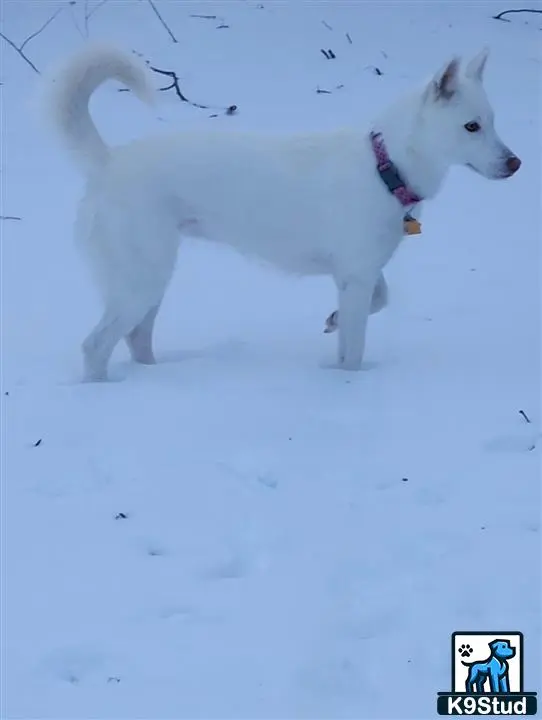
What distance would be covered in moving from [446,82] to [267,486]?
183cm

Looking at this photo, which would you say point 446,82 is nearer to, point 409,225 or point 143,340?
point 409,225

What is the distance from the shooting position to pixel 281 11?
11125 mm

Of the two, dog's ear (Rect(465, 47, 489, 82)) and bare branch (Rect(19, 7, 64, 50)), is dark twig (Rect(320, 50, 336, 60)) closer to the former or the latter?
bare branch (Rect(19, 7, 64, 50))

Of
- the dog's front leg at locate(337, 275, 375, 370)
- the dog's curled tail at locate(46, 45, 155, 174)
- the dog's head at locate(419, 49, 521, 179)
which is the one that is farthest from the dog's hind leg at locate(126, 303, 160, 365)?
the dog's head at locate(419, 49, 521, 179)

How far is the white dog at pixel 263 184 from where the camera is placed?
425 cm

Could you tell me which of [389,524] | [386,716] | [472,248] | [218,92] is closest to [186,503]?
[389,524]

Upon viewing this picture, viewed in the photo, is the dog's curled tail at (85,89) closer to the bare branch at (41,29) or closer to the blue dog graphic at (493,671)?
the blue dog graphic at (493,671)

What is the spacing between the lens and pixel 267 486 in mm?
3217

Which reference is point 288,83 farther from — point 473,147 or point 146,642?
point 146,642

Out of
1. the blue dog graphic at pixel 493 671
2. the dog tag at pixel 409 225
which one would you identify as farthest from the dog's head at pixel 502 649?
the dog tag at pixel 409 225

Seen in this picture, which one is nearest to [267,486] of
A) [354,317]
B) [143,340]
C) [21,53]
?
[354,317]

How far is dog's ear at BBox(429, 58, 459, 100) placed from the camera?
4133mm

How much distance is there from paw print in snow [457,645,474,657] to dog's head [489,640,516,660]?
0.05 meters

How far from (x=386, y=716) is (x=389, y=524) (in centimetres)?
80
